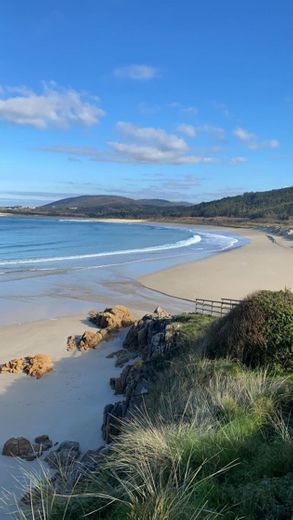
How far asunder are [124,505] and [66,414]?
658 centimetres

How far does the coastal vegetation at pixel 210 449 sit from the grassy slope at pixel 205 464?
0.01 m

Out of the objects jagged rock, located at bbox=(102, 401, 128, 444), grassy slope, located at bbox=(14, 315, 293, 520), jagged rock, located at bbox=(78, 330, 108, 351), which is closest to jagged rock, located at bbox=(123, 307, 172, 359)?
jagged rock, located at bbox=(78, 330, 108, 351)

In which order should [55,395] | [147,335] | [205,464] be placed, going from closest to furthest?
[205,464], [55,395], [147,335]

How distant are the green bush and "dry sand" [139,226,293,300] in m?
15.1

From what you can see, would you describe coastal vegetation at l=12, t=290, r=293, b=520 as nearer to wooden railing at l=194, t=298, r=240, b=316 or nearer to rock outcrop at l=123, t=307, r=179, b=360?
rock outcrop at l=123, t=307, r=179, b=360

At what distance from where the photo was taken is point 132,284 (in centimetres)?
2741

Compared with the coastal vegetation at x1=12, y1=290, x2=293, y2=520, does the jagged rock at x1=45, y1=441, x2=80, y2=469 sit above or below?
below

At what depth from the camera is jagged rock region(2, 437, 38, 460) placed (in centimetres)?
831

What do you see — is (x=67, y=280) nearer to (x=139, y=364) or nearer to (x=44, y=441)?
(x=139, y=364)

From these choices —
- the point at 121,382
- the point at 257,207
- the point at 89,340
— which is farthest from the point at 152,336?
the point at 257,207

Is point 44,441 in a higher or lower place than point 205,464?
lower

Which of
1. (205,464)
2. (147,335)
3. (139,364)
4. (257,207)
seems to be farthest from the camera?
(257,207)

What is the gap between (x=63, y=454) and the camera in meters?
7.88

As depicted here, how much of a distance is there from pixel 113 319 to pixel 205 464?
12565 millimetres
